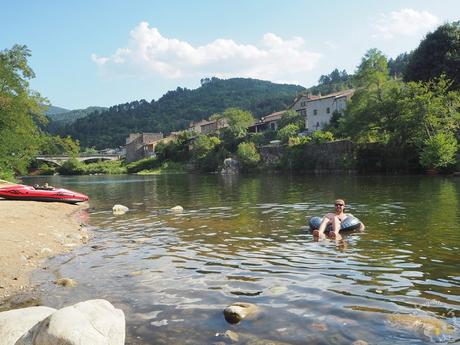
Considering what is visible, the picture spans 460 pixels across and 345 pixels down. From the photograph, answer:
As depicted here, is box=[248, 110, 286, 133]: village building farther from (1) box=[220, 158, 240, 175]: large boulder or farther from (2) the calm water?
(2) the calm water

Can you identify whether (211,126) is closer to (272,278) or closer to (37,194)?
(37,194)

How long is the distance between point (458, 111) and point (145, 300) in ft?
181

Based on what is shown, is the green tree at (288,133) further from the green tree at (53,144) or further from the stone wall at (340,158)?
the green tree at (53,144)

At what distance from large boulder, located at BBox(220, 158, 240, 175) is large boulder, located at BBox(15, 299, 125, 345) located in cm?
8441

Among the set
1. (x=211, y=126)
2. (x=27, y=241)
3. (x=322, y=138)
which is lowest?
(x=27, y=241)

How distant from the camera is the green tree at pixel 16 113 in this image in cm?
4431

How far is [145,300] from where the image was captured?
348 inches

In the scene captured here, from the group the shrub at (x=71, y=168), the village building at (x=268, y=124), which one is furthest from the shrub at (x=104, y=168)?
the village building at (x=268, y=124)

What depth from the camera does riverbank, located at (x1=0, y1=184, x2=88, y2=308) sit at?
10211 millimetres

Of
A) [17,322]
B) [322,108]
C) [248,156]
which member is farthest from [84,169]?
[17,322]

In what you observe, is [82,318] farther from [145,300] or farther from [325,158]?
[325,158]

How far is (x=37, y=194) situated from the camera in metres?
29.6

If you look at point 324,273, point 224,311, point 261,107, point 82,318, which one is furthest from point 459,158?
point 261,107

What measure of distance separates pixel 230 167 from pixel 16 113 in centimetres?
5185
